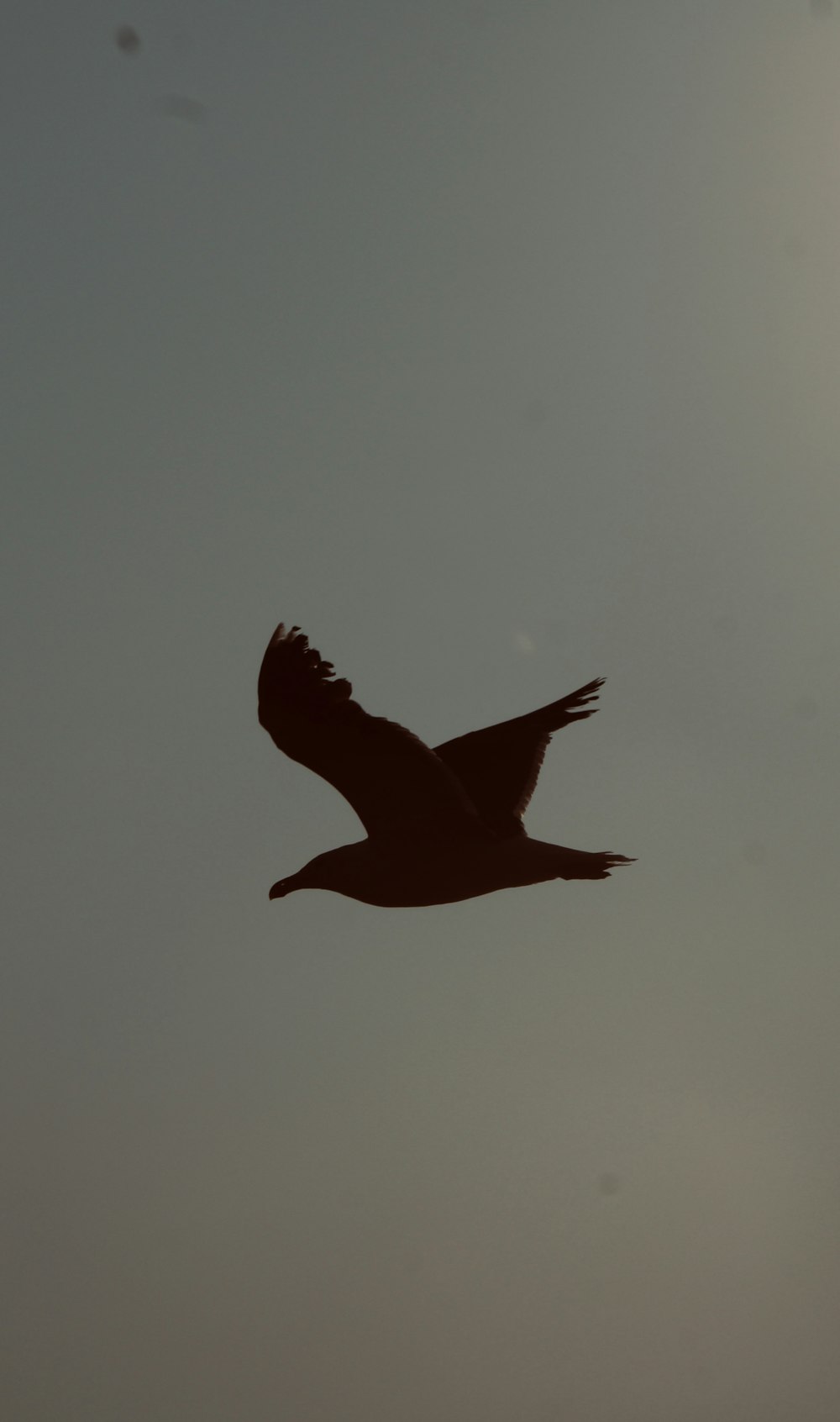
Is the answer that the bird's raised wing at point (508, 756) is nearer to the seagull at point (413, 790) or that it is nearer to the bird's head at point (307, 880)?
the seagull at point (413, 790)

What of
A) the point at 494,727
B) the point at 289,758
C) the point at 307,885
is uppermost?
the point at 494,727

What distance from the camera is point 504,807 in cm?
1503

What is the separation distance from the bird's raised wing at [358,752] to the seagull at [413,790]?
1 centimetres

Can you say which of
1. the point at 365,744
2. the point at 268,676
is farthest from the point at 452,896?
the point at 268,676

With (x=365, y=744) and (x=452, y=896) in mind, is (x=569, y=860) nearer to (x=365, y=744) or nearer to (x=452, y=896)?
(x=452, y=896)

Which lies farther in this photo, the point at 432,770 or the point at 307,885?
the point at 307,885

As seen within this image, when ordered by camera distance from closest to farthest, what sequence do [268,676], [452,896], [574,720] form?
[268,676] < [452,896] < [574,720]

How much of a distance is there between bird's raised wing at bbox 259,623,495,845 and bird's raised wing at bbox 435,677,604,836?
0.69 metres

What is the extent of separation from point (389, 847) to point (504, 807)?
52.8 inches

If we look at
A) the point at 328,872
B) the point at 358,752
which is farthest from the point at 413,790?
the point at 328,872

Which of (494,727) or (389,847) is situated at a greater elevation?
(494,727)

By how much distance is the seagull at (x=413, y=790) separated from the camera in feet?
43.5

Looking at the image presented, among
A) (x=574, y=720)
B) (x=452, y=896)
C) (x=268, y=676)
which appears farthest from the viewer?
(x=574, y=720)

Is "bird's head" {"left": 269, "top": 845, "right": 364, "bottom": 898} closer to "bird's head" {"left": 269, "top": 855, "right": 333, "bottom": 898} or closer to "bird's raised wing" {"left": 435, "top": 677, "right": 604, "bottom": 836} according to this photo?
"bird's head" {"left": 269, "top": 855, "right": 333, "bottom": 898}
